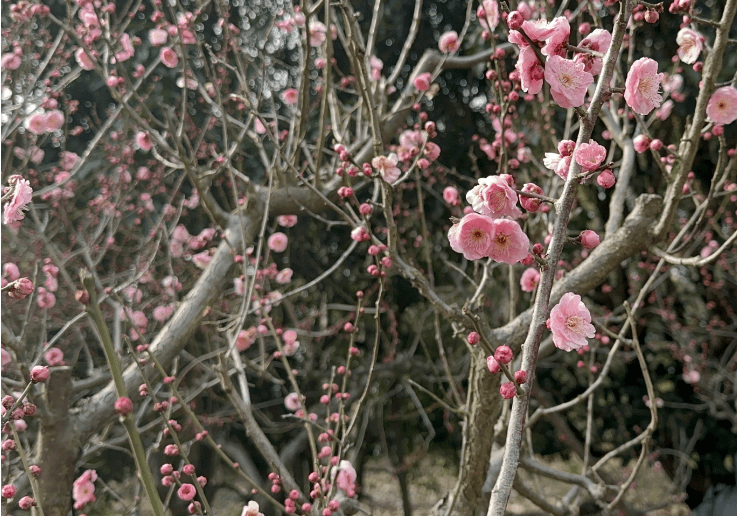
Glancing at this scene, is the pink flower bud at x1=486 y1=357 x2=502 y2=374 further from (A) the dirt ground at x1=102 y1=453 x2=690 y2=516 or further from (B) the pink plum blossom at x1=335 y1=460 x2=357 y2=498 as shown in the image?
(A) the dirt ground at x1=102 y1=453 x2=690 y2=516

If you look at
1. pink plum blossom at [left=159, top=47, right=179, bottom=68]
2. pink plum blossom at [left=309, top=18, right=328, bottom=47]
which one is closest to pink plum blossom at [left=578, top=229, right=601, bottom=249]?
pink plum blossom at [left=309, top=18, right=328, bottom=47]

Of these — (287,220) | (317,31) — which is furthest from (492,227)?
(317,31)

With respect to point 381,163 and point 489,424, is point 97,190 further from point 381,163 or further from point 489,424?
point 489,424

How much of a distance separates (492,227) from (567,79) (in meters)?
0.26

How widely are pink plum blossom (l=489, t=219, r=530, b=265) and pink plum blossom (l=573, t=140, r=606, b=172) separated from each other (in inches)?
5.5

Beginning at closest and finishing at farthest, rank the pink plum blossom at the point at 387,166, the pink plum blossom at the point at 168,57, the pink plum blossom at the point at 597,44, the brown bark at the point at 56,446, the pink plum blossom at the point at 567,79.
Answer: the pink plum blossom at the point at 567,79
the pink plum blossom at the point at 597,44
the pink plum blossom at the point at 387,166
the brown bark at the point at 56,446
the pink plum blossom at the point at 168,57

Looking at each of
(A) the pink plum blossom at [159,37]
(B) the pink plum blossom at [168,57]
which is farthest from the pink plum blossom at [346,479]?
(A) the pink plum blossom at [159,37]

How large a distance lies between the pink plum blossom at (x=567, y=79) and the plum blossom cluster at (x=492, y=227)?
6.1 inches

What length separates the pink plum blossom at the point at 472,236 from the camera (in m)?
0.92

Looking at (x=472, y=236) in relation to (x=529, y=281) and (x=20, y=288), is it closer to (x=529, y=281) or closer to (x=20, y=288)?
(x=20, y=288)

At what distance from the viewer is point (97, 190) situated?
4535 millimetres

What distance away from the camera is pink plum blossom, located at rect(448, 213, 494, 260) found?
3.01 ft

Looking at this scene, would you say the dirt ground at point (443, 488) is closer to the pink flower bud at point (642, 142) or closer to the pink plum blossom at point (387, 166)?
the pink plum blossom at point (387, 166)

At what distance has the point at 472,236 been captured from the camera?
95 cm
